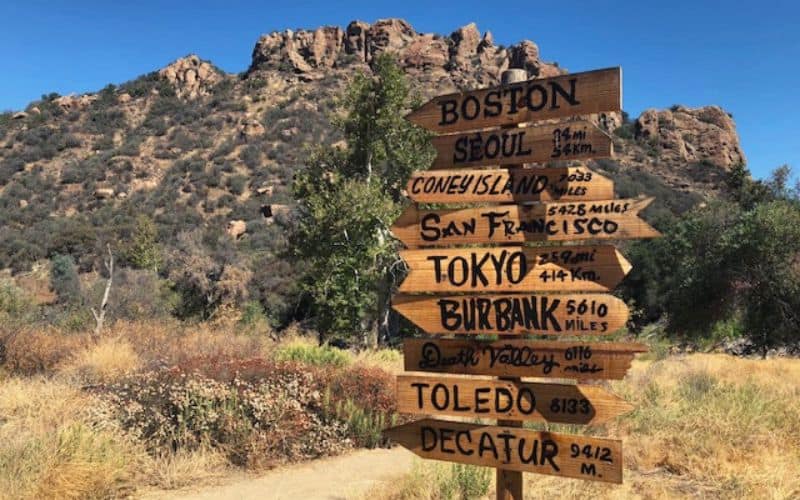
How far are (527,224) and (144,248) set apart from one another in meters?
28.9

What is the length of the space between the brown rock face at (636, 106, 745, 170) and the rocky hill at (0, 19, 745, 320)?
0.19 meters

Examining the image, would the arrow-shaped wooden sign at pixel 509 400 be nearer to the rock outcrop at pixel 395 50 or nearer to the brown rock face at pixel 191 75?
the brown rock face at pixel 191 75

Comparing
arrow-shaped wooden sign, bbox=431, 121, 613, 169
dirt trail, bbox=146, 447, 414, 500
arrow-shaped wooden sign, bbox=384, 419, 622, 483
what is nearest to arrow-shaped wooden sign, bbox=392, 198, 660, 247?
arrow-shaped wooden sign, bbox=431, 121, 613, 169

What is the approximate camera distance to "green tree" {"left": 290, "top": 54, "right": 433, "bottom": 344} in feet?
53.3

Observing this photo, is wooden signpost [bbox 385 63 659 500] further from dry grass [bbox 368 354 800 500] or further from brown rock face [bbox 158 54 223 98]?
brown rock face [bbox 158 54 223 98]

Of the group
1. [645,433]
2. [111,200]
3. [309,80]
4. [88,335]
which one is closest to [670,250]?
[645,433]

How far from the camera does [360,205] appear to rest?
16.0m

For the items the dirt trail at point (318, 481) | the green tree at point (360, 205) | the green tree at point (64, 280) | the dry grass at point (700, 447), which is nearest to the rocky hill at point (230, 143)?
the green tree at point (64, 280)

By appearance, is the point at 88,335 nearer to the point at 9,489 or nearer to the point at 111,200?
the point at 9,489

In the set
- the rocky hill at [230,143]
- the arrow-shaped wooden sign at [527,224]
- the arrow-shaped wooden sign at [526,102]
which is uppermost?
the rocky hill at [230,143]

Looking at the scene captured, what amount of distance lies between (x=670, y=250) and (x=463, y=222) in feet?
81.7

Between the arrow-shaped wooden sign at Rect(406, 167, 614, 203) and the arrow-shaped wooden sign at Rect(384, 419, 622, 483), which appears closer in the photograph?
the arrow-shaped wooden sign at Rect(384, 419, 622, 483)

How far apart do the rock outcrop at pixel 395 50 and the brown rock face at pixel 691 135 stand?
11628 millimetres

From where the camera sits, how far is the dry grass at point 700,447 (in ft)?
15.1
